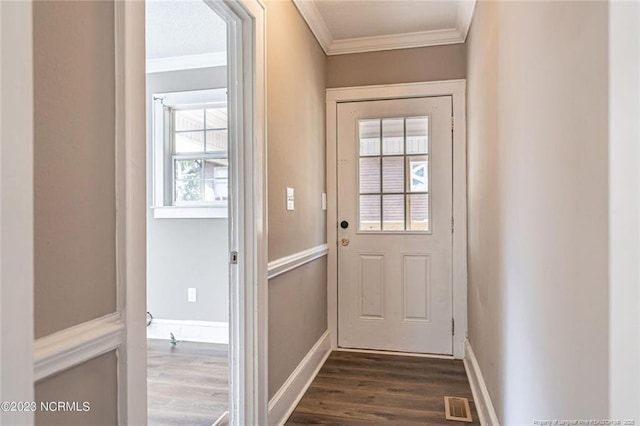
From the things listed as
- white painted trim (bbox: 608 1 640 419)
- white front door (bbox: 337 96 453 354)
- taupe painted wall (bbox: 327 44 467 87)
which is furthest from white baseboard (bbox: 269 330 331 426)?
taupe painted wall (bbox: 327 44 467 87)

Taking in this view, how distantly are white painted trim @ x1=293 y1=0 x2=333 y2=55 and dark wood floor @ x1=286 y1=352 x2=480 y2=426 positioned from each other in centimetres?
242

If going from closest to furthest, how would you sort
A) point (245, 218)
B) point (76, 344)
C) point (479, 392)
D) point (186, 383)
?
point (76, 344) < point (245, 218) < point (479, 392) < point (186, 383)

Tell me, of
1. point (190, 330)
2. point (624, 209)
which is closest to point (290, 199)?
point (624, 209)

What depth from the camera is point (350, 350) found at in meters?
3.30

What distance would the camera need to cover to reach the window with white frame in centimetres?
364

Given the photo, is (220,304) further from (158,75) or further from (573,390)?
(573,390)

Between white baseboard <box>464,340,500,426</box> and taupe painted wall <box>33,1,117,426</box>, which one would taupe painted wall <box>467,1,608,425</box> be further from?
taupe painted wall <box>33,1,117,426</box>

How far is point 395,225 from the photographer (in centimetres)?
324

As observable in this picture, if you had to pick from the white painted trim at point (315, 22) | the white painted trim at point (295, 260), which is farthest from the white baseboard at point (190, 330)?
the white painted trim at point (315, 22)

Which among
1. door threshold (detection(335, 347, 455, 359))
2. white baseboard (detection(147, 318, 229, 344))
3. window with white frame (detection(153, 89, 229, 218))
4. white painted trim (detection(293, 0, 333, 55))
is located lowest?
door threshold (detection(335, 347, 455, 359))

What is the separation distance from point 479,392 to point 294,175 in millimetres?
1654
